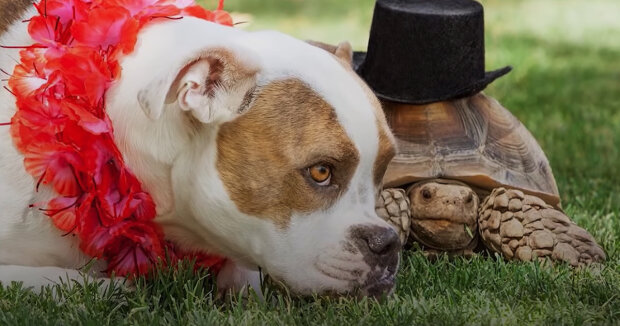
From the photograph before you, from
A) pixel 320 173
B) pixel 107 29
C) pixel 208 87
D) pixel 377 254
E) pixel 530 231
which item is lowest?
pixel 530 231

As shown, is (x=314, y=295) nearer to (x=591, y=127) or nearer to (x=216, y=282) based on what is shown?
(x=216, y=282)

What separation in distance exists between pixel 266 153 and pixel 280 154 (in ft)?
0.15

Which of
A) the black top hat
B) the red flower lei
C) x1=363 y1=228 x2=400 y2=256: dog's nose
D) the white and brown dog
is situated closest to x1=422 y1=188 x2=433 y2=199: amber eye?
the black top hat

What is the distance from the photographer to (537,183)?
14.4 feet

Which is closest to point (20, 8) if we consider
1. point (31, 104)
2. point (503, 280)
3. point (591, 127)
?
point (31, 104)

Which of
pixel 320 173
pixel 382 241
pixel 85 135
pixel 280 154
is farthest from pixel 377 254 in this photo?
pixel 85 135

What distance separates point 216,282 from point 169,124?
0.69 metres

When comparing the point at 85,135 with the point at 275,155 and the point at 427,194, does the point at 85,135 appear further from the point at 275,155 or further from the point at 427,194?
the point at 427,194

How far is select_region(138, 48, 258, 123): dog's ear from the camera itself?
2969mm

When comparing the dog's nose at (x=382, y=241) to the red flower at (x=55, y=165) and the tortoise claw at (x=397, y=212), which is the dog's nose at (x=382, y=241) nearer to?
the tortoise claw at (x=397, y=212)

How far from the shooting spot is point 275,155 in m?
3.09

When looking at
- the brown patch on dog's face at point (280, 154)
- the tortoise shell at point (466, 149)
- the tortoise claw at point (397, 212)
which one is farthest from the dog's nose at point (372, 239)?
the tortoise shell at point (466, 149)

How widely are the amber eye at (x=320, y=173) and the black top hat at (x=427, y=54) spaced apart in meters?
1.43

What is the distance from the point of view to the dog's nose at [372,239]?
10.1 ft
